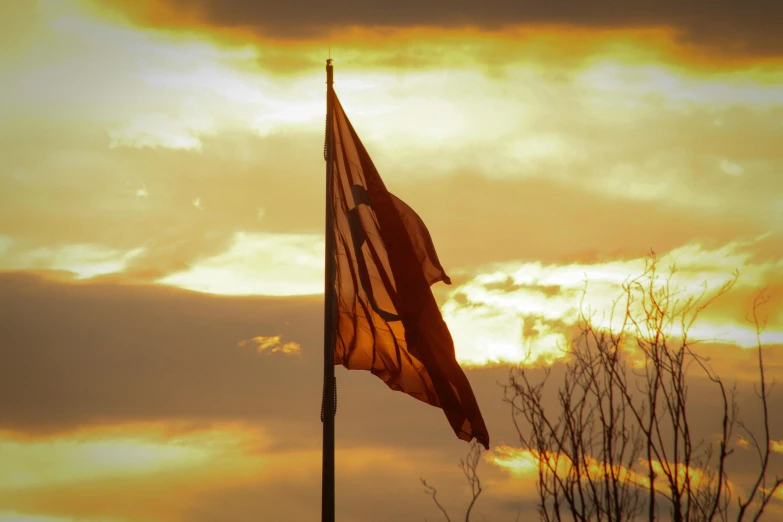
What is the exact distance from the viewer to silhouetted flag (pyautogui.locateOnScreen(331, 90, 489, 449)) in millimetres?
16438

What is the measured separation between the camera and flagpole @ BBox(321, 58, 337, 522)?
1538cm

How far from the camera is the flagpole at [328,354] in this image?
15.4 m

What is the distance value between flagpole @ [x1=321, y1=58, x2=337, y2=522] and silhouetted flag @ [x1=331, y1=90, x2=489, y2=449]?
16 centimetres

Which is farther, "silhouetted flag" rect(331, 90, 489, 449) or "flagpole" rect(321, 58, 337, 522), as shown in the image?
"silhouetted flag" rect(331, 90, 489, 449)

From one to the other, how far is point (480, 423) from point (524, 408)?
5.66 feet

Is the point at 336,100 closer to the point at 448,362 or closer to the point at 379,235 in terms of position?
the point at 379,235

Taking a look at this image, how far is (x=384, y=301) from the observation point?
16750 millimetres

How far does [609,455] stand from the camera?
16547 mm

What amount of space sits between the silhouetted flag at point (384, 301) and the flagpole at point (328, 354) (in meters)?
0.16

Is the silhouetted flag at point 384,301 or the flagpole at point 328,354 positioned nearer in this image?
the flagpole at point 328,354

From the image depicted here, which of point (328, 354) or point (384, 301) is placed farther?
point (384, 301)

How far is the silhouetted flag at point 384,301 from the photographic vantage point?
16438 mm

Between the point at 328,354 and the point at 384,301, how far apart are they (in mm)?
1461

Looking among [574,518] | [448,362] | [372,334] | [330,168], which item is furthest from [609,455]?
[330,168]
